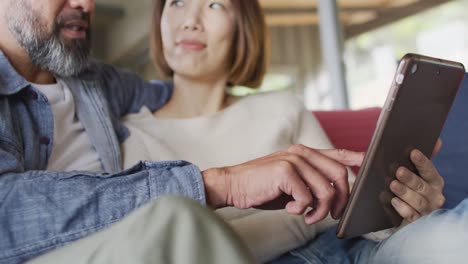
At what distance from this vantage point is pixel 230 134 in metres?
1.06

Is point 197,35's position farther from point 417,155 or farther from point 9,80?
point 417,155

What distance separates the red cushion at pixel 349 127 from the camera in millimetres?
1303

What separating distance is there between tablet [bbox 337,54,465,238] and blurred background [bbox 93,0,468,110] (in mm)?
701

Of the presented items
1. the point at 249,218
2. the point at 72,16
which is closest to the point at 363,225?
the point at 249,218

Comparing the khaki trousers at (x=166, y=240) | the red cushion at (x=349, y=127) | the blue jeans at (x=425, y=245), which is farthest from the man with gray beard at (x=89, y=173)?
the red cushion at (x=349, y=127)

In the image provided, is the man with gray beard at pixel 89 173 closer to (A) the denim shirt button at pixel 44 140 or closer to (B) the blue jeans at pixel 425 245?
(A) the denim shirt button at pixel 44 140

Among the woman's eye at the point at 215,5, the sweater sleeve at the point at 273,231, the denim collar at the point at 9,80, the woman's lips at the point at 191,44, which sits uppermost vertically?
the woman's eye at the point at 215,5

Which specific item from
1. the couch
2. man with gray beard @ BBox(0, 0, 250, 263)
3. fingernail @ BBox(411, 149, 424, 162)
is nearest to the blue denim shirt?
man with gray beard @ BBox(0, 0, 250, 263)

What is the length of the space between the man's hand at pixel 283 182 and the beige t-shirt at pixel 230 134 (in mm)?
285

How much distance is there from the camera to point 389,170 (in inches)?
28.3

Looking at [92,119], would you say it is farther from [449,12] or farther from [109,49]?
[109,49]

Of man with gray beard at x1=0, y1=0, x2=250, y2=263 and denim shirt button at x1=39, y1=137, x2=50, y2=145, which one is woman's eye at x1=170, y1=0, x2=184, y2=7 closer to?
man with gray beard at x1=0, y1=0, x2=250, y2=263

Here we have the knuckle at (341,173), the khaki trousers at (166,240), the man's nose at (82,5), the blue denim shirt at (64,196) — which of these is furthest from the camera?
the man's nose at (82,5)

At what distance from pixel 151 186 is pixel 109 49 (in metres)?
5.41
